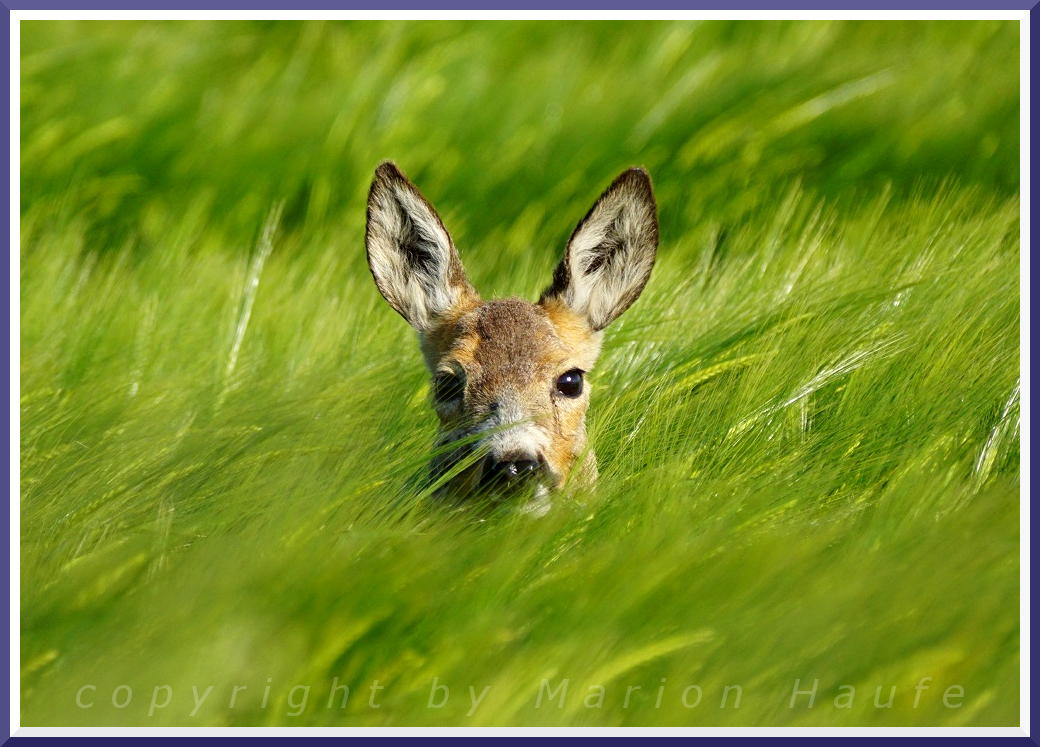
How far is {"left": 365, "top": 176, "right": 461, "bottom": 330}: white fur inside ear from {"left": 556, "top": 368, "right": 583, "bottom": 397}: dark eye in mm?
602

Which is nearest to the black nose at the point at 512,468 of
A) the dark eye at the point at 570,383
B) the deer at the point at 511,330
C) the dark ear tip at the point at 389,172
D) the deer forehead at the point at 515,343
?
the deer at the point at 511,330

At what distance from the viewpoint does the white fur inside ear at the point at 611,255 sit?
A: 462 centimetres

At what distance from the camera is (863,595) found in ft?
11.8

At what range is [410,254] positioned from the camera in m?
4.88

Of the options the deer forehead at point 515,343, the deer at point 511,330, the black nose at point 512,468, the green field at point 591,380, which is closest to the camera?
the green field at point 591,380

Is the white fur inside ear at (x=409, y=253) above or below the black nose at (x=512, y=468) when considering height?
above

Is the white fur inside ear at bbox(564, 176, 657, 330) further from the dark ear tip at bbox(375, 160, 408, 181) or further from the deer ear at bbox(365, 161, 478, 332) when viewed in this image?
the dark ear tip at bbox(375, 160, 408, 181)

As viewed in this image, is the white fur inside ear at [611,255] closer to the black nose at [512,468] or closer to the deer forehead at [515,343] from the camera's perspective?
the deer forehead at [515,343]

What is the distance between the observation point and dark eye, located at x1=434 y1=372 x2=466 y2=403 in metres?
4.54

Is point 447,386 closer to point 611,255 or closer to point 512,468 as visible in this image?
point 512,468

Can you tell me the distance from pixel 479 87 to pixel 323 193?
0.90 metres

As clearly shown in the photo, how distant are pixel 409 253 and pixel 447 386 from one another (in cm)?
61

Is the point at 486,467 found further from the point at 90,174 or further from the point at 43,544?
the point at 90,174

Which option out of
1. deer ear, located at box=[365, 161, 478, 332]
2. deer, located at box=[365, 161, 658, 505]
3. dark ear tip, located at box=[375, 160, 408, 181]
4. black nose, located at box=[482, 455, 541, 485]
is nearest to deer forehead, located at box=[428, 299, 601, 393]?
deer, located at box=[365, 161, 658, 505]
